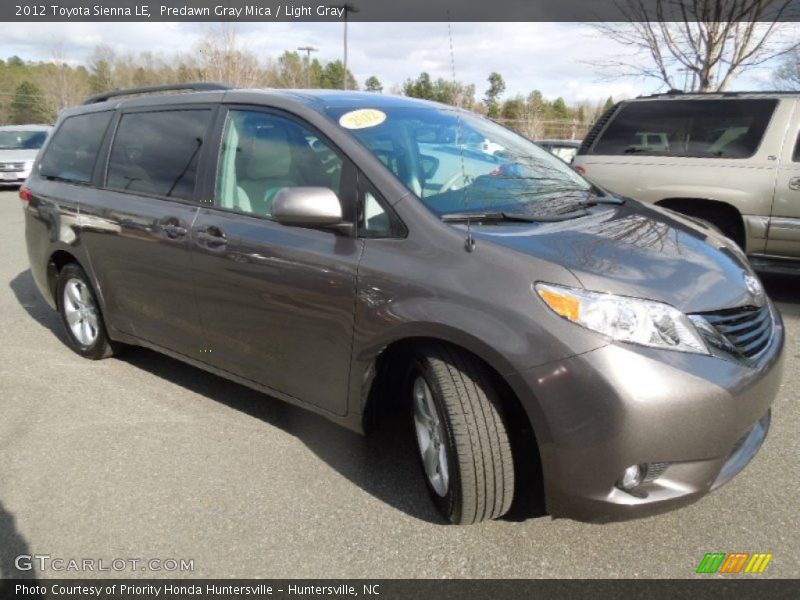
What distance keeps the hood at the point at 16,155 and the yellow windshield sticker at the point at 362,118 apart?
17490mm

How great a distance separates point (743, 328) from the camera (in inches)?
90.4

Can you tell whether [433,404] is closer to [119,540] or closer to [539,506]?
[539,506]

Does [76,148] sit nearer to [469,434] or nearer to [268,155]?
[268,155]

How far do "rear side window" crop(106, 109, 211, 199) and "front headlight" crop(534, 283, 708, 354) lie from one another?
83.0 inches

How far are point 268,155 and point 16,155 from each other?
57.8 ft

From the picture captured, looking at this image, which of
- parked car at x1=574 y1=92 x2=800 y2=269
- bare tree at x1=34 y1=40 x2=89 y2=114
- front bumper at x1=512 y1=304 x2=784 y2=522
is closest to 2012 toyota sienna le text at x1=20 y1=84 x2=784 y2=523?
front bumper at x1=512 y1=304 x2=784 y2=522

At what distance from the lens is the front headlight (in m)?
2.04

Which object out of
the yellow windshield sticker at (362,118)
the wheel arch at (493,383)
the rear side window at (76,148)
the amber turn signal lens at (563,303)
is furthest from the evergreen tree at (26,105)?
the amber turn signal lens at (563,303)

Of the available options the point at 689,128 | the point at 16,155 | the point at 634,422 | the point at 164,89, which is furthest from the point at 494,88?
the point at 16,155

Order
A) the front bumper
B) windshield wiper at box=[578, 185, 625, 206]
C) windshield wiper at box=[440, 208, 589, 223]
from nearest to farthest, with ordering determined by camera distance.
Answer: the front bumper
windshield wiper at box=[440, 208, 589, 223]
windshield wiper at box=[578, 185, 625, 206]

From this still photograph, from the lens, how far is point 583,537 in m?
2.43

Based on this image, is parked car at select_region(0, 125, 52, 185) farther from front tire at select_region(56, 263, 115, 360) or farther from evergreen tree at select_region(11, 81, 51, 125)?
evergreen tree at select_region(11, 81, 51, 125)

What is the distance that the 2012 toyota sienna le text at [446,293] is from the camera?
2057 mm

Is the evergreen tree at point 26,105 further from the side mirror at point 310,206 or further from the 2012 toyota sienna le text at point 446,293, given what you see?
the side mirror at point 310,206
